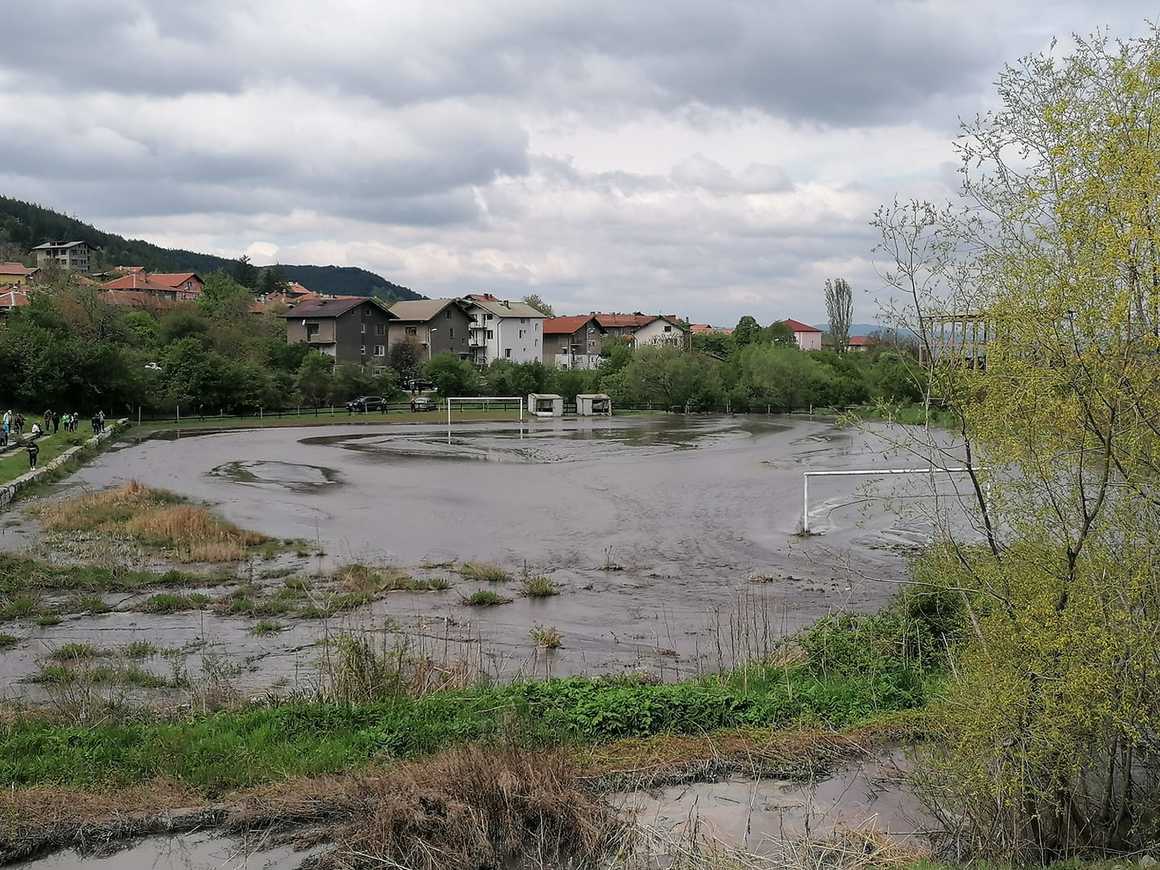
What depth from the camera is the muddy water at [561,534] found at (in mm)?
13820

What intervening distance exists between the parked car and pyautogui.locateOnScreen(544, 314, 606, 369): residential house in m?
41.2

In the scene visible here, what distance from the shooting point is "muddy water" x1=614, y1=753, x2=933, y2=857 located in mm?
7574

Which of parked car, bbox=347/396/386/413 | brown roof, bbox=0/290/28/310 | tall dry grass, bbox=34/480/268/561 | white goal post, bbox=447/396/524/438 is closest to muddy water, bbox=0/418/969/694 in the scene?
tall dry grass, bbox=34/480/268/561

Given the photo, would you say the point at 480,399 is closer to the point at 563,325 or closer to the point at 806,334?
the point at 563,325

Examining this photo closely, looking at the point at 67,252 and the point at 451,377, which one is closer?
the point at 451,377

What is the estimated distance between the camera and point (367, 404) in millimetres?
75375

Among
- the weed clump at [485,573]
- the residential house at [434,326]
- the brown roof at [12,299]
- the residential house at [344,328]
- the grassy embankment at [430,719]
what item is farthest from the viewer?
the residential house at [434,326]

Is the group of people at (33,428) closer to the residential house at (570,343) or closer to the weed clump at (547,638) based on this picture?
the weed clump at (547,638)

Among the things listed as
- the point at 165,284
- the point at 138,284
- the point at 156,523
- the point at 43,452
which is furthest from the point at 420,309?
the point at 156,523

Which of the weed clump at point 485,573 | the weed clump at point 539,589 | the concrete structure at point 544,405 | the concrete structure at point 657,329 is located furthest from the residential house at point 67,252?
the weed clump at point 539,589

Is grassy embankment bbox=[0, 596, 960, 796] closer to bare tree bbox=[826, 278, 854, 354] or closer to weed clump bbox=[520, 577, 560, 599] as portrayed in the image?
weed clump bbox=[520, 577, 560, 599]

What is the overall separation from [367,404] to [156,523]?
53186mm

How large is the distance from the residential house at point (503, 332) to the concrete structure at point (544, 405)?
77.9 feet

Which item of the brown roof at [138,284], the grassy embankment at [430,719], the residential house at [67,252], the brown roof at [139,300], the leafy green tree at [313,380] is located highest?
the residential house at [67,252]
